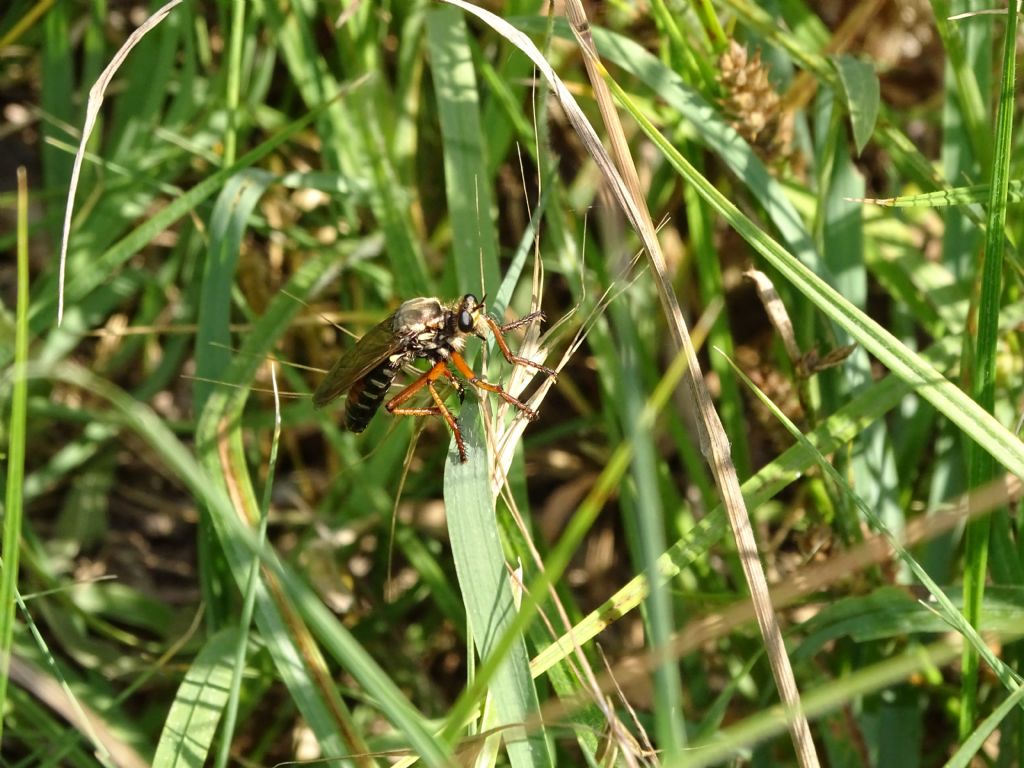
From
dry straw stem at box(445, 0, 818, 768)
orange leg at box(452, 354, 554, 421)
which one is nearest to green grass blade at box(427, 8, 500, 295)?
orange leg at box(452, 354, 554, 421)

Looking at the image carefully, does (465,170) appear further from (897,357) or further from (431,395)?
(897,357)

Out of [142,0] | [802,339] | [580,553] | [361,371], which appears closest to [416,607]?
[580,553]

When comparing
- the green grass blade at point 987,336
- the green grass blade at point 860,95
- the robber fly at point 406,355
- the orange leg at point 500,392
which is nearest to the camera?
the green grass blade at point 987,336

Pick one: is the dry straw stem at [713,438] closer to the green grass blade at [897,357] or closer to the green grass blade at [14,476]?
the green grass blade at [897,357]

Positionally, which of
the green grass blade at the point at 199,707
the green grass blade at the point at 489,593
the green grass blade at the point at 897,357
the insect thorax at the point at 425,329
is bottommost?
the green grass blade at the point at 199,707

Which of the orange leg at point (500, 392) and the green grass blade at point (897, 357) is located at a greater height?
the green grass blade at point (897, 357)

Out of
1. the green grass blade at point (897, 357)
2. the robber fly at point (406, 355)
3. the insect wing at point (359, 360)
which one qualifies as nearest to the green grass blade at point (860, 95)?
the green grass blade at point (897, 357)

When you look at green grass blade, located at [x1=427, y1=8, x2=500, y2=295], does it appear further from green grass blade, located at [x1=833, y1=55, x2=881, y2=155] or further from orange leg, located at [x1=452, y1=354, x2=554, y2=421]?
green grass blade, located at [x1=833, y1=55, x2=881, y2=155]

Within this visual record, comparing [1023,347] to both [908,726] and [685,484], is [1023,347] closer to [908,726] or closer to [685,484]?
[908,726]

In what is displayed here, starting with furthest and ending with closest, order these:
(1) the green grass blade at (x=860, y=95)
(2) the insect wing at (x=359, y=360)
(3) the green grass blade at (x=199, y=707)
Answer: (2) the insect wing at (x=359, y=360) < (1) the green grass blade at (x=860, y=95) < (3) the green grass blade at (x=199, y=707)
